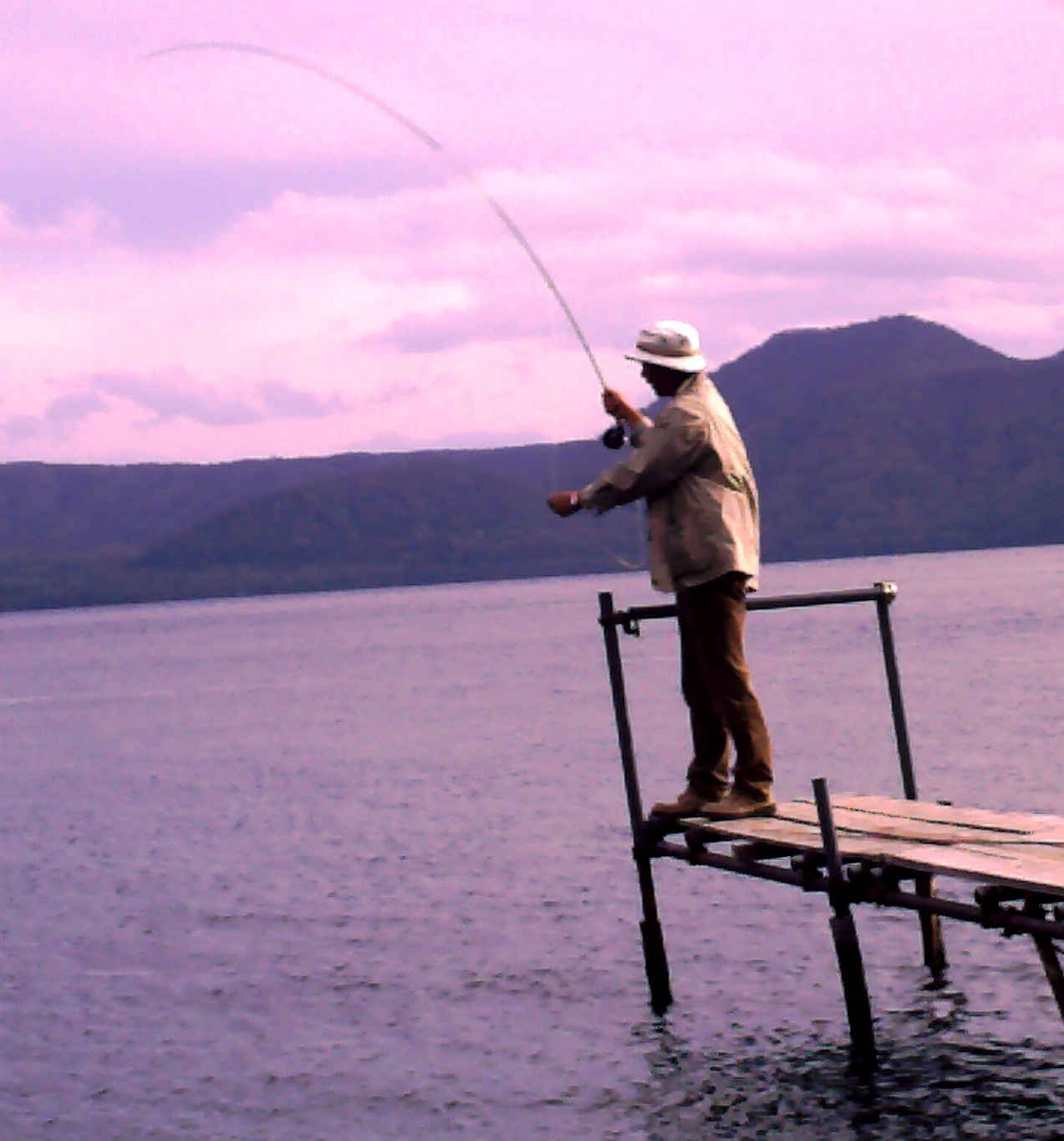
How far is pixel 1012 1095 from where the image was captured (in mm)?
11164

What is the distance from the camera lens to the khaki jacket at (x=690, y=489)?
10.1 m

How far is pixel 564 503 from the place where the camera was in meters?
10.3

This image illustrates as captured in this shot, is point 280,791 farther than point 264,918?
Yes

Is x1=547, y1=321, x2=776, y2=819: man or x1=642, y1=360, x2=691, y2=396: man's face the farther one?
x1=642, y1=360, x2=691, y2=396: man's face

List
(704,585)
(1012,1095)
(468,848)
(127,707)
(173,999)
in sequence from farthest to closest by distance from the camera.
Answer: (127,707) → (468,848) → (173,999) → (1012,1095) → (704,585)

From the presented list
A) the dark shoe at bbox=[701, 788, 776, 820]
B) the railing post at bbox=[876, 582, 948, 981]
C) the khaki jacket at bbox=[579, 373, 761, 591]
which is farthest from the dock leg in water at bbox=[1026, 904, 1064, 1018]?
the khaki jacket at bbox=[579, 373, 761, 591]

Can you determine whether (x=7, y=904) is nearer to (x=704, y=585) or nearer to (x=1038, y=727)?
(x=704, y=585)

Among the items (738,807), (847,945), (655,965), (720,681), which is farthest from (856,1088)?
(720,681)

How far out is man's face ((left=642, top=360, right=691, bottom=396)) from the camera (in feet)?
33.9

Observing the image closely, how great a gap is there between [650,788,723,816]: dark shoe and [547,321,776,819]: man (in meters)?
0.48

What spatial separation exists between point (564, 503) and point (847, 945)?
2.97 m

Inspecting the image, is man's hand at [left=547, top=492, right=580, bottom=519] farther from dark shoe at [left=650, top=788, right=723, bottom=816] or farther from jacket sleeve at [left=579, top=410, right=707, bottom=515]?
dark shoe at [left=650, top=788, right=723, bottom=816]

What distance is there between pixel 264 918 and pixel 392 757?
21615mm

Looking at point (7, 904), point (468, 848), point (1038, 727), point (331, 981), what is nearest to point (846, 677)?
point (1038, 727)
